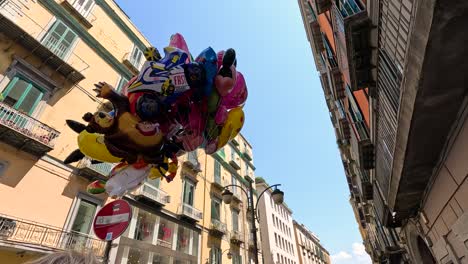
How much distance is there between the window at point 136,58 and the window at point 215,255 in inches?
540

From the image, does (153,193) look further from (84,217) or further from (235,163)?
(235,163)

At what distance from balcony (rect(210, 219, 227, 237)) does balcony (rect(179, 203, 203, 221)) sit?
5.84 feet

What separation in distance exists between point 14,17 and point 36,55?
4.64 ft

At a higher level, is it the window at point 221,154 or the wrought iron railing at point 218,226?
the window at point 221,154

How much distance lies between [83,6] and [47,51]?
4.44 metres

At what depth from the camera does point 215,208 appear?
65.0 ft

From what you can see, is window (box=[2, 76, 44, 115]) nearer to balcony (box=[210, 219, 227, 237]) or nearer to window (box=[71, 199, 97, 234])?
window (box=[71, 199, 97, 234])

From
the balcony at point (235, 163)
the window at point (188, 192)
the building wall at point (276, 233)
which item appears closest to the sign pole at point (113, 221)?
the window at point (188, 192)

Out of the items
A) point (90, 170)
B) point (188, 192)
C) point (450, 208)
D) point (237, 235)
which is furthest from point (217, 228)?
point (450, 208)

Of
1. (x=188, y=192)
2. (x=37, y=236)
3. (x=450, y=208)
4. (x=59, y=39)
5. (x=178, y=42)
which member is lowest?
(x=450, y=208)

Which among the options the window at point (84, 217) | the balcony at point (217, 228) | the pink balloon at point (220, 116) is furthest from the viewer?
the balcony at point (217, 228)

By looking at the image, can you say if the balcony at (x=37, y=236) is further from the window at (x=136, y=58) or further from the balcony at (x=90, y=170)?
the window at (x=136, y=58)

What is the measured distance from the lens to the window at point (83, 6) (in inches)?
476

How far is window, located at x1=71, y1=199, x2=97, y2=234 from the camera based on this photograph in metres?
9.78
